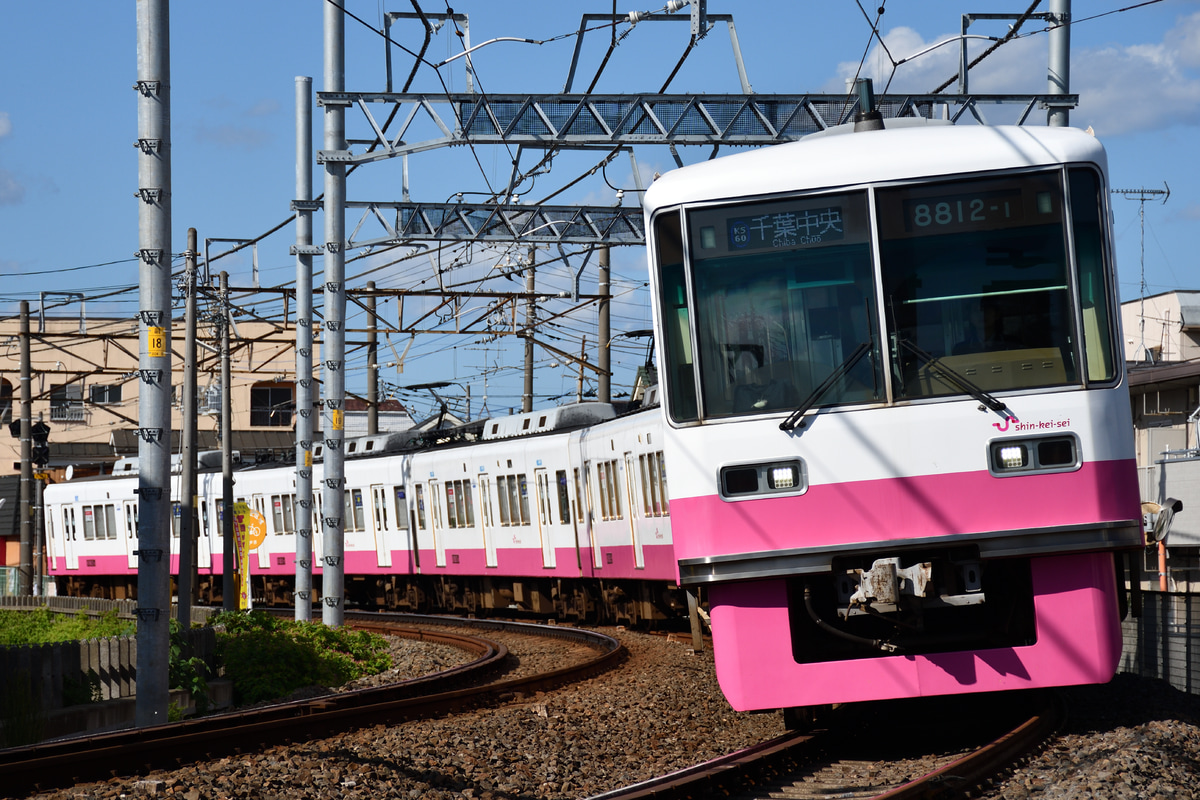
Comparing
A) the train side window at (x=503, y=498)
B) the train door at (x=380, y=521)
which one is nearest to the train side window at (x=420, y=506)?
the train door at (x=380, y=521)

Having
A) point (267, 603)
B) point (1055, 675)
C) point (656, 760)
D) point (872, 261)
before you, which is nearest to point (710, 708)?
point (656, 760)

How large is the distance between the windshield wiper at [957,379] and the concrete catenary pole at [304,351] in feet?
41.5

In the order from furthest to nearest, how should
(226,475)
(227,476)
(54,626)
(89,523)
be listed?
(89,523) < (227,476) < (226,475) < (54,626)

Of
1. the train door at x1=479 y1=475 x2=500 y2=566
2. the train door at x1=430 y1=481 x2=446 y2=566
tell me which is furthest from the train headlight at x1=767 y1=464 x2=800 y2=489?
the train door at x1=430 y1=481 x2=446 y2=566

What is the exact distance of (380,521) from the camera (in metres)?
27.9

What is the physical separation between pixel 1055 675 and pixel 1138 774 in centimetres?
88

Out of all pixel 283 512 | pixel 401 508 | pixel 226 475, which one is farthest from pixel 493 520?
pixel 283 512

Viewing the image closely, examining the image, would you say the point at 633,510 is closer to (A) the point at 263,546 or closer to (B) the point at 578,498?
(B) the point at 578,498

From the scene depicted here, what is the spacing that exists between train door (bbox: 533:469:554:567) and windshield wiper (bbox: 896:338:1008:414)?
14875 mm

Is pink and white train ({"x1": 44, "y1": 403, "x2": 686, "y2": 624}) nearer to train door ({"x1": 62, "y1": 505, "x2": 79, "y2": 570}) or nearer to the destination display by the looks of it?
train door ({"x1": 62, "y1": 505, "x2": 79, "y2": 570})

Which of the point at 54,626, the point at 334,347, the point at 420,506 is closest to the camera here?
the point at 334,347

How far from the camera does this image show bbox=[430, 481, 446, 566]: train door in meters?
25.7

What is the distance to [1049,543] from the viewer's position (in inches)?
278

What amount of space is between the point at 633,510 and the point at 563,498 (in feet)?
11.3
